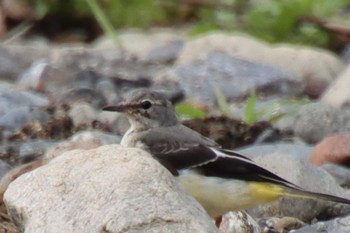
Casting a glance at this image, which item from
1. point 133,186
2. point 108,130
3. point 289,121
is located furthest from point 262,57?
point 133,186

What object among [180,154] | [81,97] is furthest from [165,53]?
[180,154]

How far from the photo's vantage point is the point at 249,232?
7957mm

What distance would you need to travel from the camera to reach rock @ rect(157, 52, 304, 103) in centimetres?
1171

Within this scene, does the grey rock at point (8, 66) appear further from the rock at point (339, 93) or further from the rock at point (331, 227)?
the rock at point (331, 227)

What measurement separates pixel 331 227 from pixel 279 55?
4768mm

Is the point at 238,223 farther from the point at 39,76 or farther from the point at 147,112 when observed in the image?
the point at 39,76

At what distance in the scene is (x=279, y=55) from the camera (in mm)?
12711

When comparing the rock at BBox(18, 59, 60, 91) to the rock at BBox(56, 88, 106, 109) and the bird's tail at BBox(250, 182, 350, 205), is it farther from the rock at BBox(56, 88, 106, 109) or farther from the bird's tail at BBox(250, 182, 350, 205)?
the bird's tail at BBox(250, 182, 350, 205)

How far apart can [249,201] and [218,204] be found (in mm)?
170

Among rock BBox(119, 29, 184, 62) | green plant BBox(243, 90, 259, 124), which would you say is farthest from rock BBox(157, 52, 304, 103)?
rock BBox(119, 29, 184, 62)

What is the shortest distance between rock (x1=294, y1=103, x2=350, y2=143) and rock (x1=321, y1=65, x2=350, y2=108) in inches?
22.6

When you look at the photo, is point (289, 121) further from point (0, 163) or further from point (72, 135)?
point (0, 163)

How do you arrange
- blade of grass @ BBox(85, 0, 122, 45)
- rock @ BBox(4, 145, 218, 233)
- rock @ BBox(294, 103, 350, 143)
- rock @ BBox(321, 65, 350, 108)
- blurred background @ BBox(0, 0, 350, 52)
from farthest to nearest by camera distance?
blurred background @ BBox(0, 0, 350, 52)
blade of grass @ BBox(85, 0, 122, 45)
rock @ BBox(321, 65, 350, 108)
rock @ BBox(294, 103, 350, 143)
rock @ BBox(4, 145, 218, 233)

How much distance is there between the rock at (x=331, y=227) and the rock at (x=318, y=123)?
7.57 feet
